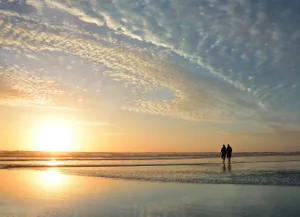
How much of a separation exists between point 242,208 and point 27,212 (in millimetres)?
7577

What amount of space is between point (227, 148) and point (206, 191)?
87.9 feet

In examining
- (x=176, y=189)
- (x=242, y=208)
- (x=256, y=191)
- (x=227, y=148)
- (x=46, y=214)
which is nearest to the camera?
(x=46, y=214)

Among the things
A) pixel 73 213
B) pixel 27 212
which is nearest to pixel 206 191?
pixel 73 213

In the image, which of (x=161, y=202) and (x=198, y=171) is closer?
(x=161, y=202)

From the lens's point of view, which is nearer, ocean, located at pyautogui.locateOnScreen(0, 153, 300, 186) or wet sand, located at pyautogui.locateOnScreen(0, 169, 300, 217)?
wet sand, located at pyautogui.locateOnScreen(0, 169, 300, 217)

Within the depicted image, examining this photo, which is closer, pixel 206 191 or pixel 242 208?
pixel 242 208

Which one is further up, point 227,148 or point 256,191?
point 227,148

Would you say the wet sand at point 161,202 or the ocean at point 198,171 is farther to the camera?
the ocean at point 198,171

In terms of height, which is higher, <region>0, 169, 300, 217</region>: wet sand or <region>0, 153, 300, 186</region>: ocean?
<region>0, 153, 300, 186</region>: ocean

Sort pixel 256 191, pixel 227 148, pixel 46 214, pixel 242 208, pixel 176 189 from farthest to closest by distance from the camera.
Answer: pixel 227 148, pixel 176 189, pixel 256 191, pixel 242 208, pixel 46 214

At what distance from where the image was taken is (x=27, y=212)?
10.4m

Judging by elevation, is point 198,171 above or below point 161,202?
above

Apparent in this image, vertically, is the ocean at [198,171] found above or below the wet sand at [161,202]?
above

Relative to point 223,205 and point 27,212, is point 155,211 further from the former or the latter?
point 27,212
